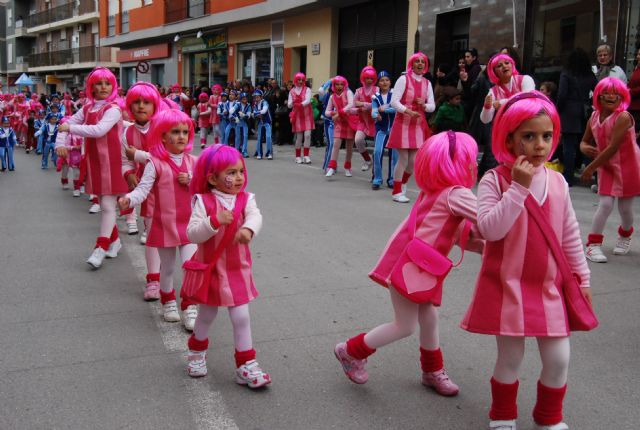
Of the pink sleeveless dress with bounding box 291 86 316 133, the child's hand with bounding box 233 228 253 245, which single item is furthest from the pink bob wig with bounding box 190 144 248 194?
the pink sleeveless dress with bounding box 291 86 316 133

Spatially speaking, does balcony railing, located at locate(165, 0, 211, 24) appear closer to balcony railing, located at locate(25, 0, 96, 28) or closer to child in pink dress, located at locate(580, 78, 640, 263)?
balcony railing, located at locate(25, 0, 96, 28)

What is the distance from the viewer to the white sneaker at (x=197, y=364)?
12.2 feet

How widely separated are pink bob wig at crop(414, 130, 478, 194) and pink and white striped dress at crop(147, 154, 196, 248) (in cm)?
207

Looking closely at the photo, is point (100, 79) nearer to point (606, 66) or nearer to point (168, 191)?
point (168, 191)

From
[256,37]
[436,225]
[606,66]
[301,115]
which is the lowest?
[436,225]

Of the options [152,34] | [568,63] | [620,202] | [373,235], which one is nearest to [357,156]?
[568,63]

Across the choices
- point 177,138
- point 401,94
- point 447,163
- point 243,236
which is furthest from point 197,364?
point 401,94

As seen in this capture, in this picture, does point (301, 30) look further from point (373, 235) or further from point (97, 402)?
point (97, 402)

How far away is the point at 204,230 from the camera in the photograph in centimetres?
Answer: 344

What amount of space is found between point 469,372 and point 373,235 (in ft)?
11.9

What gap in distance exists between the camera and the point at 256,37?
28.1 meters

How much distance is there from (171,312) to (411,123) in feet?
18.7

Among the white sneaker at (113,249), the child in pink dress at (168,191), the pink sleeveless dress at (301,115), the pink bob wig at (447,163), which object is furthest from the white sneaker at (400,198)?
the pink sleeveless dress at (301,115)

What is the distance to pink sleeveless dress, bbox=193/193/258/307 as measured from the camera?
11.6 ft
